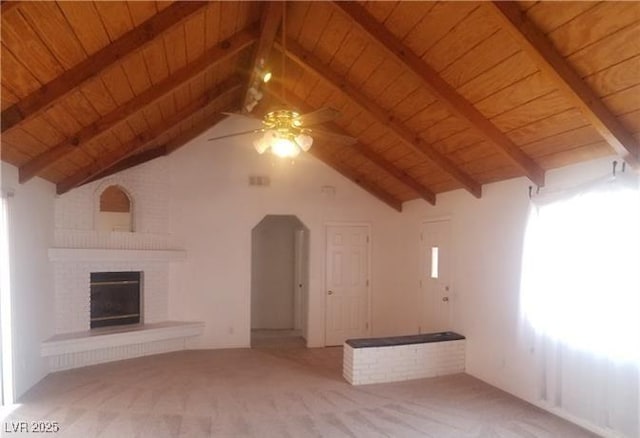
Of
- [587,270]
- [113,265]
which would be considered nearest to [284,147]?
[587,270]

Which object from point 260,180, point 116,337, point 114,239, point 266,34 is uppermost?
point 266,34

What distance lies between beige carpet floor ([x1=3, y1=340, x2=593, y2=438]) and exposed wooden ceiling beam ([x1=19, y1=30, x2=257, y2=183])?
2.55 meters

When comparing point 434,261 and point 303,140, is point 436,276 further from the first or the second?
point 303,140

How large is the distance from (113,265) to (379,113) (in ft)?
13.9

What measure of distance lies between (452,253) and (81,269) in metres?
5.08

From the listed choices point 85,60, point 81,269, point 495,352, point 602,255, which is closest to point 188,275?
point 81,269

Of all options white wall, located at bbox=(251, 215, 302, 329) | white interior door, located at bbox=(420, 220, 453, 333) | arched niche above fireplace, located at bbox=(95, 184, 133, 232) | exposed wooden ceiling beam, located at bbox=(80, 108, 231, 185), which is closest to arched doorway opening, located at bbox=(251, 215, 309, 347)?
white wall, located at bbox=(251, 215, 302, 329)

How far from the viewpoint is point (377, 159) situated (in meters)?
5.70

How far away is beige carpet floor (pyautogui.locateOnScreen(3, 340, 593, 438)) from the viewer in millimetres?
3559

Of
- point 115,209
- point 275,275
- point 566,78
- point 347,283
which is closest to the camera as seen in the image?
point 566,78

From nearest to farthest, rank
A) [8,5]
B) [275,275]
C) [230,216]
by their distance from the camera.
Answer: [8,5]
[230,216]
[275,275]

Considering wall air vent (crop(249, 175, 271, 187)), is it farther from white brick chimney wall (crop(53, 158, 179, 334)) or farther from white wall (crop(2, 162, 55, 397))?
white wall (crop(2, 162, 55, 397))

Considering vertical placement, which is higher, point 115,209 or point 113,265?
point 115,209

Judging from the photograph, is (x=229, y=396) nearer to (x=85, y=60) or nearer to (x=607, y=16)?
(x=85, y=60)
